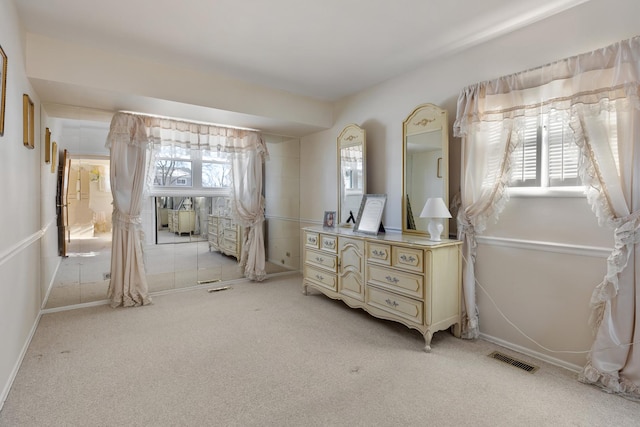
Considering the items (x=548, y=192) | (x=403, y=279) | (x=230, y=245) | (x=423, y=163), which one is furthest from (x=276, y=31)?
(x=230, y=245)

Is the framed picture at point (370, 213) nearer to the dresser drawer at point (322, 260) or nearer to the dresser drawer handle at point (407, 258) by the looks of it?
the dresser drawer at point (322, 260)

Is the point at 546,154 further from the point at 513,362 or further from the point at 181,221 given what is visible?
the point at 181,221

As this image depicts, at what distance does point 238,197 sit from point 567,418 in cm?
404

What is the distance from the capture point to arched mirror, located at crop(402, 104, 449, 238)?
2975mm

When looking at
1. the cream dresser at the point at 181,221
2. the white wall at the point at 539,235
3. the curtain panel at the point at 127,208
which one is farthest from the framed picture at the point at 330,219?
the curtain panel at the point at 127,208

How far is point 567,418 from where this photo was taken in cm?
177

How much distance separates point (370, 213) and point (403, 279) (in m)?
1.04

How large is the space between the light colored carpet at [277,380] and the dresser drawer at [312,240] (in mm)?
952

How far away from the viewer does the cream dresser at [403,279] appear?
2607mm

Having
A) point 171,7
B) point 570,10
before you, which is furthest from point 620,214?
point 171,7

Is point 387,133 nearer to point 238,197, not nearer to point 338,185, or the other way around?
point 338,185

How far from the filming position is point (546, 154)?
7.88 feet

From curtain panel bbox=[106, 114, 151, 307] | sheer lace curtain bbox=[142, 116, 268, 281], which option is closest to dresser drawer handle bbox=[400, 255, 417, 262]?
sheer lace curtain bbox=[142, 116, 268, 281]

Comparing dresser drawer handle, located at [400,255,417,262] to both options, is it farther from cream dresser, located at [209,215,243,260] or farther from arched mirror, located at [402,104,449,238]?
cream dresser, located at [209,215,243,260]
